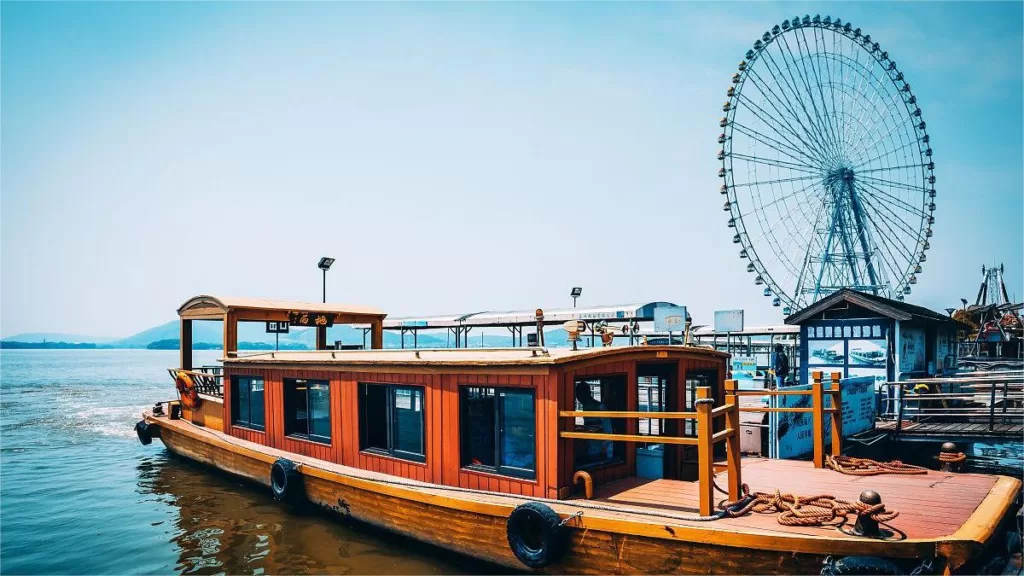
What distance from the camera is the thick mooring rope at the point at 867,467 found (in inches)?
332

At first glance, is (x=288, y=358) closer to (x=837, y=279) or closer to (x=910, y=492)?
(x=910, y=492)

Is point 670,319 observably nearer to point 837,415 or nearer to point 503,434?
point 837,415

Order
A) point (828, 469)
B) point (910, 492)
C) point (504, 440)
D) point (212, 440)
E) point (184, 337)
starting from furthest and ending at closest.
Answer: point (184, 337), point (212, 440), point (828, 469), point (504, 440), point (910, 492)

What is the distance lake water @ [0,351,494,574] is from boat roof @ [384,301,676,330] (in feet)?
17.5

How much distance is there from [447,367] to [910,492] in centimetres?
563

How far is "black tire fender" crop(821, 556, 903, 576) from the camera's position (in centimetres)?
541

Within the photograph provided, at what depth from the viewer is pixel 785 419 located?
38.7ft

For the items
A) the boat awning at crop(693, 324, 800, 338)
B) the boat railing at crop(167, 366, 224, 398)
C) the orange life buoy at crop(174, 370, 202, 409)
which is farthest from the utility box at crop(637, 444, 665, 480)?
the boat awning at crop(693, 324, 800, 338)

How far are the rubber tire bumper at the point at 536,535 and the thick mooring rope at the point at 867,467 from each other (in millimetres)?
4188

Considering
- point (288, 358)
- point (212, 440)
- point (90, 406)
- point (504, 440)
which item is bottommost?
point (90, 406)

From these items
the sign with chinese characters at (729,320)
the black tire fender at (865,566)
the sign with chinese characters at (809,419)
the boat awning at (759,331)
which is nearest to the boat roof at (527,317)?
the sign with chinese characters at (729,320)

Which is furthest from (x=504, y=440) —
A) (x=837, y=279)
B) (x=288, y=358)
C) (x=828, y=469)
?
(x=837, y=279)

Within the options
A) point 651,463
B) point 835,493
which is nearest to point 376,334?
point 651,463

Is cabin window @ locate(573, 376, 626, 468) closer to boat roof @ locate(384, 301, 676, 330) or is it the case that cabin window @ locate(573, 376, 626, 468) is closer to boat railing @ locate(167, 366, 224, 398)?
boat roof @ locate(384, 301, 676, 330)
